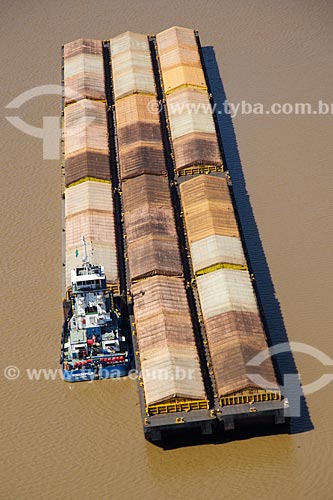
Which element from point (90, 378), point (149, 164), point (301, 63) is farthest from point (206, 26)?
point (90, 378)

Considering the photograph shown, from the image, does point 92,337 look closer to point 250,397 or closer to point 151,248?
point 151,248

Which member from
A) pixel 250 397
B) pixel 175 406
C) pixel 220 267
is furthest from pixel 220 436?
pixel 220 267

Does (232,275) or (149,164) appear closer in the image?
(232,275)

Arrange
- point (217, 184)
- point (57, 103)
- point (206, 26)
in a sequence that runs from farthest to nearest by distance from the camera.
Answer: point (206, 26) < point (57, 103) < point (217, 184)

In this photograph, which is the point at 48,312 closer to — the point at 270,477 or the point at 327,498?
the point at 270,477

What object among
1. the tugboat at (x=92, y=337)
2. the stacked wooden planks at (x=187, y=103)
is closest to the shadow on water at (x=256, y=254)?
the stacked wooden planks at (x=187, y=103)

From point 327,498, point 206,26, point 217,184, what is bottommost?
point 327,498

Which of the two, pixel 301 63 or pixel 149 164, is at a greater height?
pixel 301 63

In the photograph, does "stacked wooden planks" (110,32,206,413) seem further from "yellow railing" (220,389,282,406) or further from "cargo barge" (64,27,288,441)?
"yellow railing" (220,389,282,406)
